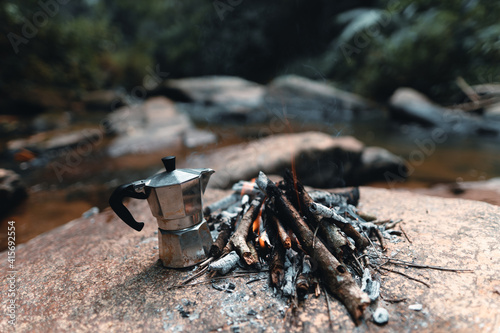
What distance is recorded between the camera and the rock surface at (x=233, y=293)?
117 centimetres

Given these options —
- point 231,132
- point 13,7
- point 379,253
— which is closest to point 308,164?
point 379,253

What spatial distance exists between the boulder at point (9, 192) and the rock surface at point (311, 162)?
7.53ft

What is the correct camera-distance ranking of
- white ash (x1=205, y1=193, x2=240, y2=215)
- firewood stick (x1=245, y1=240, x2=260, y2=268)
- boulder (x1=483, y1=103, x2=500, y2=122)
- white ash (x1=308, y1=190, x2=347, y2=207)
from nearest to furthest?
firewood stick (x1=245, y1=240, x2=260, y2=268) < white ash (x1=308, y1=190, x2=347, y2=207) < white ash (x1=205, y1=193, x2=240, y2=215) < boulder (x1=483, y1=103, x2=500, y2=122)

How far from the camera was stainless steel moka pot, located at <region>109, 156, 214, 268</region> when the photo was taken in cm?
137

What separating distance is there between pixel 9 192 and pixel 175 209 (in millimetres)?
3242

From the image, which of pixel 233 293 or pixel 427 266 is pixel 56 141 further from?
pixel 427 266

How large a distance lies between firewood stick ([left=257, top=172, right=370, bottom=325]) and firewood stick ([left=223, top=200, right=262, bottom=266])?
20 cm

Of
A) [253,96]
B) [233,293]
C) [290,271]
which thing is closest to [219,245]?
[233,293]

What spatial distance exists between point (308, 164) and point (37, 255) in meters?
3.15

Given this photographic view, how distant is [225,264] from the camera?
4.78ft

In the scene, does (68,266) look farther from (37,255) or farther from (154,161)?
(154,161)

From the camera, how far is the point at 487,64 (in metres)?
8.19

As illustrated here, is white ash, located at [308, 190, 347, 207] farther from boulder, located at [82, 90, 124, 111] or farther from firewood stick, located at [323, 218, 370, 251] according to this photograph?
boulder, located at [82, 90, 124, 111]

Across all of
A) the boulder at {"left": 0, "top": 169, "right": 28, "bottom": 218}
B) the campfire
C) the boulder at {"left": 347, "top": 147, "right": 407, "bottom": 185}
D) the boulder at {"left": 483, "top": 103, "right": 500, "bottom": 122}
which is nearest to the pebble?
the campfire
